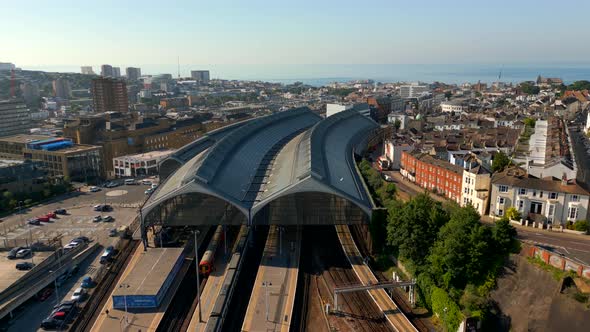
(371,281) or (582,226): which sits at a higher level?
(582,226)

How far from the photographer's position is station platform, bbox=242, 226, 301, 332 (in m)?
28.6

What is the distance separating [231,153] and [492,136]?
4109cm

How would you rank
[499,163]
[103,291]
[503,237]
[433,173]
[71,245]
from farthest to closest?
[433,173] → [499,163] → [71,245] → [103,291] → [503,237]

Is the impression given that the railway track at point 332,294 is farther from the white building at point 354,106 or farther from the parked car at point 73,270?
the white building at point 354,106

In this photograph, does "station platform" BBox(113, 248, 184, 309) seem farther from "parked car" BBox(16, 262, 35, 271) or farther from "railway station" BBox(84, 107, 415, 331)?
"parked car" BBox(16, 262, 35, 271)

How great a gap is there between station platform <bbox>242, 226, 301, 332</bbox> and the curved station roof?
4.27 meters

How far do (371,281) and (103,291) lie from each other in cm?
2041

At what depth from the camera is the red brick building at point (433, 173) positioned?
46719 mm

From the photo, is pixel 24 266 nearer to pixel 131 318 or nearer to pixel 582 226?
pixel 131 318

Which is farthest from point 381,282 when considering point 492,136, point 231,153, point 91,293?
point 492,136

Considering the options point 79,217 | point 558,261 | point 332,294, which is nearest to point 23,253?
point 79,217

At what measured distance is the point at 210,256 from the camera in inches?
1455

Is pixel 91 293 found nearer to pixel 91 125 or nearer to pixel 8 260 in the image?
pixel 8 260

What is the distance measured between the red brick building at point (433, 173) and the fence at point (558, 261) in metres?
16.9
